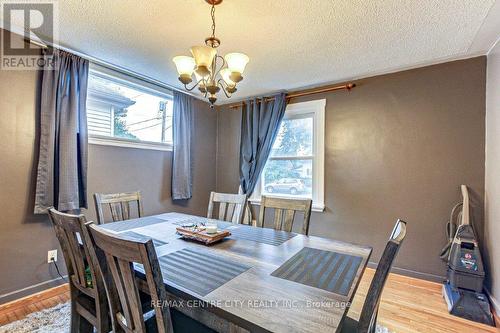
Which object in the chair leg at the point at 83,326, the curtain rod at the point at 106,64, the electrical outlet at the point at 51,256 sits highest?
the curtain rod at the point at 106,64

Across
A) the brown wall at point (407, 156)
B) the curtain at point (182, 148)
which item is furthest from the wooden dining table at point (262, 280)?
the curtain at point (182, 148)

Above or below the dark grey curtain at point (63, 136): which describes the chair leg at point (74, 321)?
below

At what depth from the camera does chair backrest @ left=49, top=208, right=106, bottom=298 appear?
1120 millimetres

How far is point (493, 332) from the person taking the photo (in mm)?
1765

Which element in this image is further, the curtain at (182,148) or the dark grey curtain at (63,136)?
the curtain at (182,148)

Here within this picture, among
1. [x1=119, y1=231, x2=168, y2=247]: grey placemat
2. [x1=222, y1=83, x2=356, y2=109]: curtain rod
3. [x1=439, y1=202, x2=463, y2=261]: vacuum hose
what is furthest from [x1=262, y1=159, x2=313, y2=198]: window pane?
[x1=119, y1=231, x2=168, y2=247]: grey placemat

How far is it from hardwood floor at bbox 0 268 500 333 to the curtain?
1.59 meters

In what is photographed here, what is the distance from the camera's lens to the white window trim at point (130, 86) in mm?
2588

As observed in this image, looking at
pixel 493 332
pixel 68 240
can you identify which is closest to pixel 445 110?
pixel 493 332

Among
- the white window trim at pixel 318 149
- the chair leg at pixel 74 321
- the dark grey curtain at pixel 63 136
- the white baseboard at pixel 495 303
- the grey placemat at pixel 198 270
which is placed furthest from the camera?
the white window trim at pixel 318 149

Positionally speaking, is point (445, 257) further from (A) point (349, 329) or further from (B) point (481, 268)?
(A) point (349, 329)

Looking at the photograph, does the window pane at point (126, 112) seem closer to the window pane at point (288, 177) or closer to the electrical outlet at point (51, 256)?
the electrical outlet at point (51, 256)

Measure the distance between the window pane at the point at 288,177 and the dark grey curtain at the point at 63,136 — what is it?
2318 millimetres

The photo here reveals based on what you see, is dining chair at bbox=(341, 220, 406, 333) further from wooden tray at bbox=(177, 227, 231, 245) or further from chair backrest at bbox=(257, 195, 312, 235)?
chair backrest at bbox=(257, 195, 312, 235)
